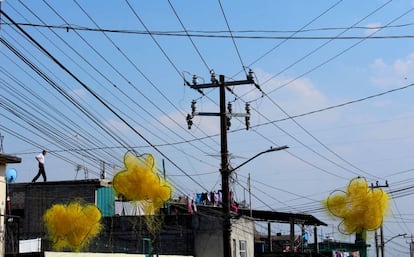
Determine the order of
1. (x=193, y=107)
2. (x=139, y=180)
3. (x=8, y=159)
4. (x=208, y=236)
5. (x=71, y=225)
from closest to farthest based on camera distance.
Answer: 1. (x=8, y=159)
2. (x=139, y=180)
3. (x=71, y=225)
4. (x=193, y=107)
5. (x=208, y=236)

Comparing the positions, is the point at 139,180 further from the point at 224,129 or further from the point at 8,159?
the point at 224,129

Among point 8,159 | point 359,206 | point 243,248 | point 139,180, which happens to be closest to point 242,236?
point 243,248

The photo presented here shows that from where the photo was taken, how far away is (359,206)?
71.6ft

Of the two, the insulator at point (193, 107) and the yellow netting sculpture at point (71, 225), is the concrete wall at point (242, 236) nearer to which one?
the insulator at point (193, 107)

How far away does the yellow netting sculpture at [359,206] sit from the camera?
21.7 metres

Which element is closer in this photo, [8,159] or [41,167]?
[8,159]

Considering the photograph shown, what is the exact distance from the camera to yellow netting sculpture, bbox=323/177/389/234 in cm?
2173

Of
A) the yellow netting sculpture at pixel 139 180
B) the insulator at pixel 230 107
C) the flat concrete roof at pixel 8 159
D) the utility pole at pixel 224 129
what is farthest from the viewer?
the insulator at pixel 230 107

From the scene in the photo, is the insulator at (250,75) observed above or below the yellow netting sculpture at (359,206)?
above

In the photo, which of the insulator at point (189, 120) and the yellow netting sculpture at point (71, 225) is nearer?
the yellow netting sculpture at point (71, 225)

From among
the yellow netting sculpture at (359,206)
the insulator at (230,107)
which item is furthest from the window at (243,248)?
the yellow netting sculpture at (359,206)

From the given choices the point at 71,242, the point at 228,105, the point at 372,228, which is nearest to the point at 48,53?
the point at 71,242

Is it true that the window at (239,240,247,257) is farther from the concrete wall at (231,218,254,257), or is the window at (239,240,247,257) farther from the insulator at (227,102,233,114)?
the insulator at (227,102,233,114)

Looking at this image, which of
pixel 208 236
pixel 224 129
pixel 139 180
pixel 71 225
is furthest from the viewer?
pixel 208 236
